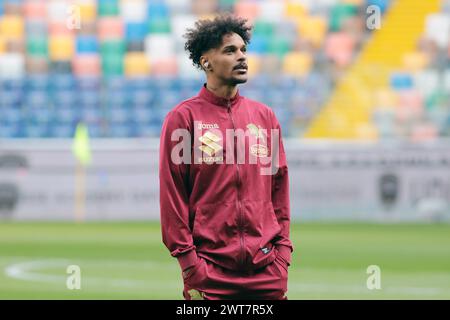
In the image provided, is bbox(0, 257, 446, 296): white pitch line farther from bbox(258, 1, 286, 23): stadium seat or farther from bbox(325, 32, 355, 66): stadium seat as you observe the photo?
bbox(258, 1, 286, 23): stadium seat

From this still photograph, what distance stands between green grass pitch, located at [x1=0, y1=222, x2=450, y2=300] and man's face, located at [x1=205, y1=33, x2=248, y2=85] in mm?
4872

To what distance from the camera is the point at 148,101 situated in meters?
21.8

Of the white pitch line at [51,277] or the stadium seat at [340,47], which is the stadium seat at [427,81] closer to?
the stadium seat at [340,47]

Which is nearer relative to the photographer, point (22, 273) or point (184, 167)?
point (184, 167)

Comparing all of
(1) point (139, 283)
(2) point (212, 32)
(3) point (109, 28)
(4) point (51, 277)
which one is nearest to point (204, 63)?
(2) point (212, 32)

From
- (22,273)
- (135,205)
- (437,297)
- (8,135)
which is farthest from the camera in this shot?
(8,135)

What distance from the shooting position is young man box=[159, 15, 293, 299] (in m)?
4.52

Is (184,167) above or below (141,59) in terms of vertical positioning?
below

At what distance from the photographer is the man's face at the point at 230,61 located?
15.3ft

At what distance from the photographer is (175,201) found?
4535mm

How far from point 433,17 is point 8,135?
9443 mm

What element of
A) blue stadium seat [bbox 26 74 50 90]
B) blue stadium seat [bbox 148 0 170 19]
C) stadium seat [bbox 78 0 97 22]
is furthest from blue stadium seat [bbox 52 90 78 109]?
blue stadium seat [bbox 148 0 170 19]
